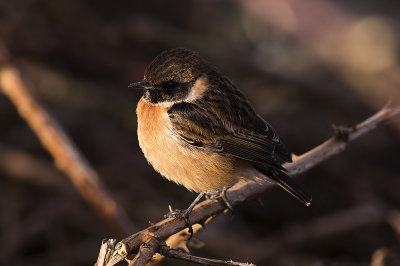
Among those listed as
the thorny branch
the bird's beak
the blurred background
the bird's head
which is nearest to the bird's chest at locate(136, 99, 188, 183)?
the bird's head

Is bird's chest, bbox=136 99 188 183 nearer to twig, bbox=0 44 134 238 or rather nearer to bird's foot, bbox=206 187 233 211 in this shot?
bird's foot, bbox=206 187 233 211

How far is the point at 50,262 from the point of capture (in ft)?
23.5

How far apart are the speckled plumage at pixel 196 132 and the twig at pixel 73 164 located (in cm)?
88

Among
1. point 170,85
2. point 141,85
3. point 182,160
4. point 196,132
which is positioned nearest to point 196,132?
point 196,132

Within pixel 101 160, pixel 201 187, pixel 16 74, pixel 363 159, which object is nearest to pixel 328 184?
pixel 363 159

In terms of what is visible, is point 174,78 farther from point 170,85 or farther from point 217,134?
point 217,134

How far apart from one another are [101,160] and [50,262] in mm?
1829

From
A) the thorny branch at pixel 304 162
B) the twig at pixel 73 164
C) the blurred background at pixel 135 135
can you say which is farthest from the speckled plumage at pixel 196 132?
the blurred background at pixel 135 135

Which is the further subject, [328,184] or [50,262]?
[328,184]

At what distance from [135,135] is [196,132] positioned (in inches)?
147

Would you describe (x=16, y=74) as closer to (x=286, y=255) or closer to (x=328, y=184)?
(x=286, y=255)

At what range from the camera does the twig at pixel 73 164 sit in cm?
567

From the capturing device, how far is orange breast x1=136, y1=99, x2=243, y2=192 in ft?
16.3

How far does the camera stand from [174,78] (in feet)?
16.9
